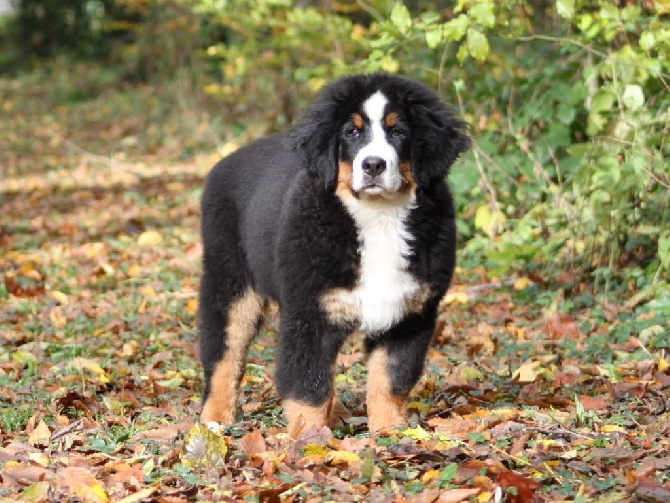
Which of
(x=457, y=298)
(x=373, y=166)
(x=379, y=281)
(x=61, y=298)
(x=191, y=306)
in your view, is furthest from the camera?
(x=61, y=298)

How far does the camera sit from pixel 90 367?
6113 mm

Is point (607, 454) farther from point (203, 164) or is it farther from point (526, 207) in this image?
point (203, 164)

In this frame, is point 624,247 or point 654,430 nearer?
point 654,430

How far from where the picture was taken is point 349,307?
4699 mm

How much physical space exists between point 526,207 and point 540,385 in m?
2.91

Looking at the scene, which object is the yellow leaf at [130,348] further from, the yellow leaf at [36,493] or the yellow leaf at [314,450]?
the yellow leaf at [36,493]

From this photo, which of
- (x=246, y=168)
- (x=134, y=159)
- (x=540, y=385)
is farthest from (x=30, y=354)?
(x=134, y=159)

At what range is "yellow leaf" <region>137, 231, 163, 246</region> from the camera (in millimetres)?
10347

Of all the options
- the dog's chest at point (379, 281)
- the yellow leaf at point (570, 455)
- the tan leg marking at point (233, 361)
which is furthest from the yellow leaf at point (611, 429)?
the tan leg marking at point (233, 361)

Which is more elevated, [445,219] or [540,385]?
[445,219]

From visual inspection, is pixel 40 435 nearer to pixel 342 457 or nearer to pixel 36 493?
pixel 36 493

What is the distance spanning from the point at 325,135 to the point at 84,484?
1.96 metres

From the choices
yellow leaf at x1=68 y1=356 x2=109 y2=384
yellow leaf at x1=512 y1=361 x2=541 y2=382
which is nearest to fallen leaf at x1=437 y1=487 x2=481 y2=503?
yellow leaf at x1=512 y1=361 x2=541 y2=382

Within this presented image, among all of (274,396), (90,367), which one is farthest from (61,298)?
(274,396)
